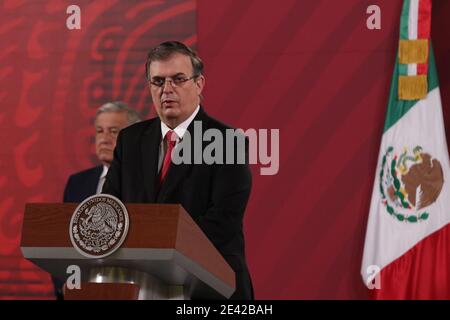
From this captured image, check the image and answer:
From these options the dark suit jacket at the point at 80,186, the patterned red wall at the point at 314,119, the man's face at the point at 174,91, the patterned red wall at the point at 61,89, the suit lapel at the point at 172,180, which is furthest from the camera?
the patterned red wall at the point at 61,89

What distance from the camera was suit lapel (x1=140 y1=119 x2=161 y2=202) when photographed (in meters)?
2.48

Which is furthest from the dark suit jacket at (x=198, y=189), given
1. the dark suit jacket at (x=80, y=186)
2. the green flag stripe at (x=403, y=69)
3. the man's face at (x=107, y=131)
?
the green flag stripe at (x=403, y=69)

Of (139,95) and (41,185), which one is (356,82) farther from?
(41,185)

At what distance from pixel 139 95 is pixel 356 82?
1400 mm

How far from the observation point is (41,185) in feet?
17.2

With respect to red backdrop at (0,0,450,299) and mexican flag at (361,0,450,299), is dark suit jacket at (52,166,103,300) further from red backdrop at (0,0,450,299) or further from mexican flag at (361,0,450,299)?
mexican flag at (361,0,450,299)

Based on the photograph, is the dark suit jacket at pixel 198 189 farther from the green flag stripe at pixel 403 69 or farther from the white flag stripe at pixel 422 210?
the green flag stripe at pixel 403 69

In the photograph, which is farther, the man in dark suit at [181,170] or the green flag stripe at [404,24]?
the green flag stripe at [404,24]

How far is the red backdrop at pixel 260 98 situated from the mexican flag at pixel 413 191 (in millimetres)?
141

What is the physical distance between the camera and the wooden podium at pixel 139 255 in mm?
1861

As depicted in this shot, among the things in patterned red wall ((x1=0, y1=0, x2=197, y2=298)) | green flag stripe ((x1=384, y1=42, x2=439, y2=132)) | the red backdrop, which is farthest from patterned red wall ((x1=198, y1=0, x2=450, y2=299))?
patterned red wall ((x1=0, y1=0, x2=197, y2=298))

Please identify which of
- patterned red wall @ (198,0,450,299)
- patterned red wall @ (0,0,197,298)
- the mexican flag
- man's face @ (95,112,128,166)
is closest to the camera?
man's face @ (95,112,128,166)

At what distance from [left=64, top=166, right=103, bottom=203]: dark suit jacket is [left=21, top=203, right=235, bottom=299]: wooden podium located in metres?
2.62
